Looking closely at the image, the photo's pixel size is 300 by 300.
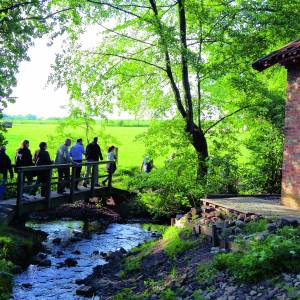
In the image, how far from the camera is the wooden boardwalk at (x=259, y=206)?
10.8 meters

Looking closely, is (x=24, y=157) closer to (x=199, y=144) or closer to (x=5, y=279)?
(x=5, y=279)

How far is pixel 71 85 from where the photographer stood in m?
18.4

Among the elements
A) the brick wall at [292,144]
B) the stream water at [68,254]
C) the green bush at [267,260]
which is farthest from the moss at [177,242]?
the brick wall at [292,144]

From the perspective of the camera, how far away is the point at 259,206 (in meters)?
12.3

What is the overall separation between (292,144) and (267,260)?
539cm

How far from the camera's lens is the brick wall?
12.1 m

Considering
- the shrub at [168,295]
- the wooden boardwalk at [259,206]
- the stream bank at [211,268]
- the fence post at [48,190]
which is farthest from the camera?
the fence post at [48,190]

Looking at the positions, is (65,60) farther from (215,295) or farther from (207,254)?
(215,295)

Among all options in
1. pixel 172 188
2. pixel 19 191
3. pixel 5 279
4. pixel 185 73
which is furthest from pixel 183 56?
pixel 5 279

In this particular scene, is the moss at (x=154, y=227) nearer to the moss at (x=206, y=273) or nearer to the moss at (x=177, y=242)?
the moss at (x=177, y=242)

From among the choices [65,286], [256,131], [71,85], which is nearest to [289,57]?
[256,131]

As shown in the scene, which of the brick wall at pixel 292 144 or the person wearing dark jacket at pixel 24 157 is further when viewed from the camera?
the person wearing dark jacket at pixel 24 157

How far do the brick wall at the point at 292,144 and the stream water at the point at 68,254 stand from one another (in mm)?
5357

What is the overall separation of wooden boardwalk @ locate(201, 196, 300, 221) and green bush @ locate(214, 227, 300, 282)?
7.53ft
